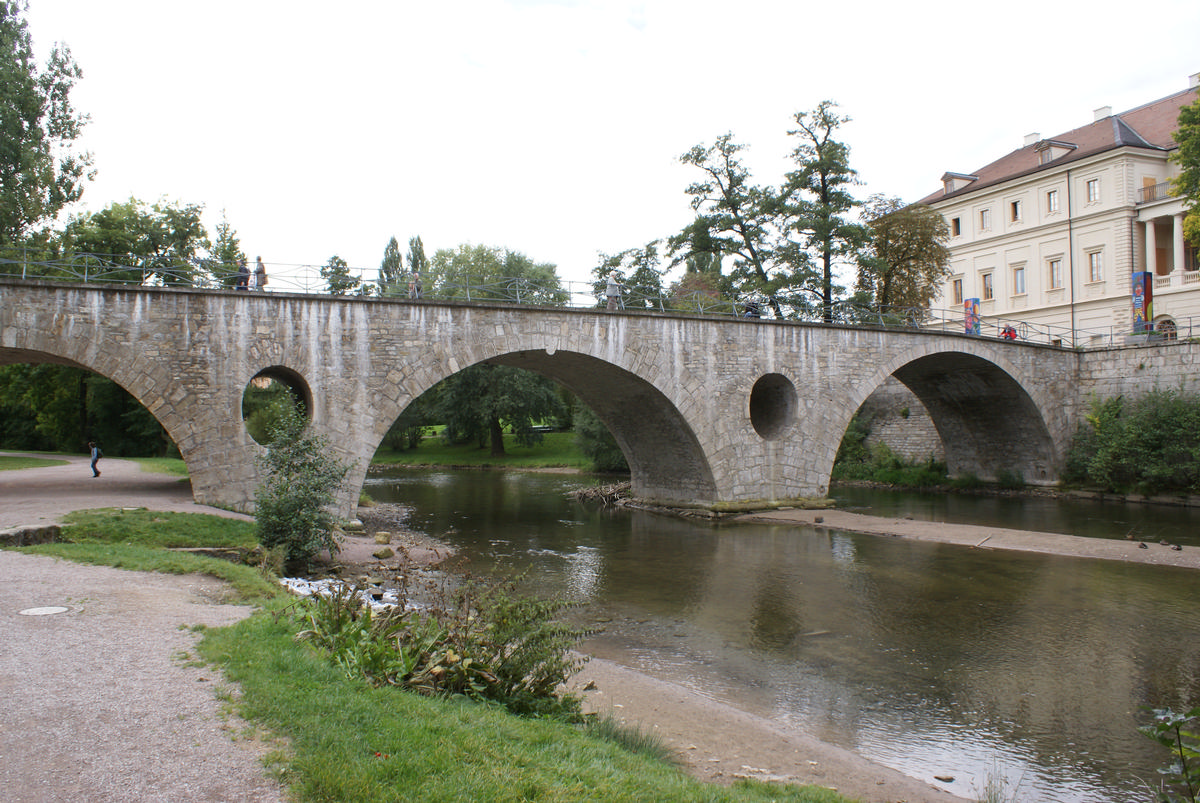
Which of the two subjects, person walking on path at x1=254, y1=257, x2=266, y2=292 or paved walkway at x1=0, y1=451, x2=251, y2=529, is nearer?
paved walkway at x1=0, y1=451, x2=251, y2=529

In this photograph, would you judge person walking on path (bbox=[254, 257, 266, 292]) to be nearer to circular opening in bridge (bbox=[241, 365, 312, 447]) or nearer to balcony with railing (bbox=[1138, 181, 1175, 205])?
circular opening in bridge (bbox=[241, 365, 312, 447])

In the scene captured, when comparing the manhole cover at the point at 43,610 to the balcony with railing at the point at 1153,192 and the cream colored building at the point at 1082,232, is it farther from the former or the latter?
the balcony with railing at the point at 1153,192

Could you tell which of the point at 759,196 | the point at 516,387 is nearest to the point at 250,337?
the point at 759,196

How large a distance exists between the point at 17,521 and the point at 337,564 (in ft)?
16.1

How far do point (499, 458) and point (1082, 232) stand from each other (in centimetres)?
3425

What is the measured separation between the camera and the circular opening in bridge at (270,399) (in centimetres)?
1690

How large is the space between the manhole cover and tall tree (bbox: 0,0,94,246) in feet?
79.3

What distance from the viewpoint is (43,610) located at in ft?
23.5

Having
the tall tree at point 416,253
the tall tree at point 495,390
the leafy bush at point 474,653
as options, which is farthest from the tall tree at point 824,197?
the tall tree at point 416,253

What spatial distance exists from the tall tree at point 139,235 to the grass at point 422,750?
28.3 metres

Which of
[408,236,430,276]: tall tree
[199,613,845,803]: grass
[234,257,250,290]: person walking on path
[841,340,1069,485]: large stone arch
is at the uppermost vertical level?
[408,236,430,276]: tall tree

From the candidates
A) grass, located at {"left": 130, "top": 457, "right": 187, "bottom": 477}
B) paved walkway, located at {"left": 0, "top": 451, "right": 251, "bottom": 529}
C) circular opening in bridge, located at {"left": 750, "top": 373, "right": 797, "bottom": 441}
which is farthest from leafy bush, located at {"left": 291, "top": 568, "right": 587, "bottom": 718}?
grass, located at {"left": 130, "top": 457, "right": 187, "bottom": 477}

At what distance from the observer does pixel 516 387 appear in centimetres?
4212

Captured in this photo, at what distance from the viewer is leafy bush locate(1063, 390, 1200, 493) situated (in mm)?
25281
